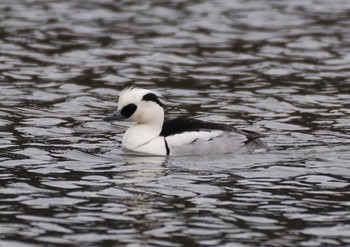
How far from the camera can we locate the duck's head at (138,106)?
611 inches

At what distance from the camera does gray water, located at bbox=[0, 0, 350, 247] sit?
11.7 meters

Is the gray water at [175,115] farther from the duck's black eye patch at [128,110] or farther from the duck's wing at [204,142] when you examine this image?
the duck's black eye patch at [128,110]

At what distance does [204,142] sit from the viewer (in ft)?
50.0

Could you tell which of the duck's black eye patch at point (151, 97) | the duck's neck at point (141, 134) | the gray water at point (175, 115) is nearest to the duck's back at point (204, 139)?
the duck's neck at point (141, 134)

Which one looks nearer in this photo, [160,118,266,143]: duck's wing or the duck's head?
[160,118,266,143]: duck's wing

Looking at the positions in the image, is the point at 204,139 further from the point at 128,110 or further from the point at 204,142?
the point at 128,110

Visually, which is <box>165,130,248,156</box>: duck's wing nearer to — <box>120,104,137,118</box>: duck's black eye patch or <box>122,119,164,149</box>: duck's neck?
<box>122,119,164,149</box>: duck's neck

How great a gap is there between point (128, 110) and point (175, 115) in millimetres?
2856

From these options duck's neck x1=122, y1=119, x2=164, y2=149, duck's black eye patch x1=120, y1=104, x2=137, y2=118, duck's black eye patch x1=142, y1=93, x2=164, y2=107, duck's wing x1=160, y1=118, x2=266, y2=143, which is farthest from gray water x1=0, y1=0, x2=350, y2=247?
duck's black eye patch x1=142, y1=93, x2=164, y2=107

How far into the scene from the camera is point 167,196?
12.8m

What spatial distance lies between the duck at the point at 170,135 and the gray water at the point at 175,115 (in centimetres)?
23

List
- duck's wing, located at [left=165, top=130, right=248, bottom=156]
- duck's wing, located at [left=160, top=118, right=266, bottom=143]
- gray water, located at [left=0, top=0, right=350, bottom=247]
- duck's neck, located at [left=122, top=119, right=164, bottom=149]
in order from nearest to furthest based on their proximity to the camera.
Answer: gray water, located at [left=0, top=0, right=350, bottom=247] < duck's wing, located at [left=165, top=130, right=248, bottom=156] < duck's wing, located at [left=160, top=118, right=266, bottom=143] < duck's neck, located at [left=122, top=119, right=164, bottom=149]

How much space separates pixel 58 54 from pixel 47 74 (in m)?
1.63

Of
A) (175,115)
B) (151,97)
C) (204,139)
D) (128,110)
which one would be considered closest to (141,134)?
(128,110)
